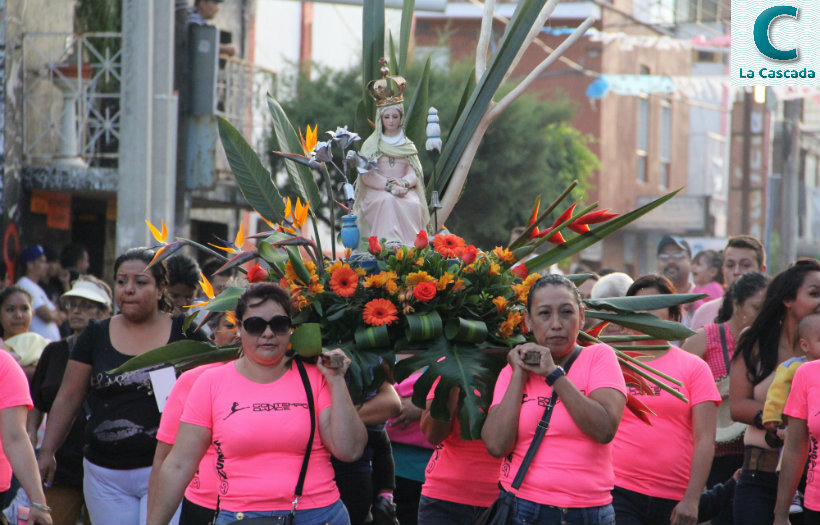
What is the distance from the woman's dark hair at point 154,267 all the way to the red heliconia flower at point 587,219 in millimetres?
1968

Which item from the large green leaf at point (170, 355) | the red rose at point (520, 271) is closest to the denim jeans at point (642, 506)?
the red rose at point (520, 271)

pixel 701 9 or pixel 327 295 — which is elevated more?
pixel 701 9

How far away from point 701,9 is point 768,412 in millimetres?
23347

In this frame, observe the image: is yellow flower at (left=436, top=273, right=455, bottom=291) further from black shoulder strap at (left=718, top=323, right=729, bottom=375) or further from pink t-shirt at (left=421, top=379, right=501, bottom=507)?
black shoulder strap at (left=718, top=323, right=729, bottom=375)

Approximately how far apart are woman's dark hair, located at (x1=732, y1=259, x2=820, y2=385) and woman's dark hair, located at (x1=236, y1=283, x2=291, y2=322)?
103 inches

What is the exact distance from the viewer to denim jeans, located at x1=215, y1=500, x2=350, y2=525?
4.18 metres

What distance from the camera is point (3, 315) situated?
25.7 ft

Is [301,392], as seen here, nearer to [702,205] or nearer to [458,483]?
[458,483]

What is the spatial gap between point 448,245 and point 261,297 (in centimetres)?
105

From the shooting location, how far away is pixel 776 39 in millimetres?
11930

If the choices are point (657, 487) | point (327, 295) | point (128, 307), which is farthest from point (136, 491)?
point (657, 487)

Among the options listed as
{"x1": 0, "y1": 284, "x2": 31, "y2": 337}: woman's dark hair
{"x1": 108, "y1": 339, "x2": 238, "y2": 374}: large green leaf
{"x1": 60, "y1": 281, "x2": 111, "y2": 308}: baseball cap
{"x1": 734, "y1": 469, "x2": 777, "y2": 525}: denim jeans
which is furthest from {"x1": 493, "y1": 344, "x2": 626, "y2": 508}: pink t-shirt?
{"x1": 0, "y1": 284, "x2": 31, "y2": 337}: woman's dark hair

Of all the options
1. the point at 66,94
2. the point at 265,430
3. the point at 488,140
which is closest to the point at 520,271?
the point at 265,430

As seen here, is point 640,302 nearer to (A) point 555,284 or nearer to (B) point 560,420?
(A) point 555,284
